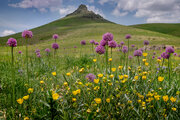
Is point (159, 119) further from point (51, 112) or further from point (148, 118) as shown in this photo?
point (51, 112)

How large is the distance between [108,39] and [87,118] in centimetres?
161

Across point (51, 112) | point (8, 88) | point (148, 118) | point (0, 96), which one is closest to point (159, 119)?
point (148, 118)

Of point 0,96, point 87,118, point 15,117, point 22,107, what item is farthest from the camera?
point 0,96

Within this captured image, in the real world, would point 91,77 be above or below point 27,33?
below

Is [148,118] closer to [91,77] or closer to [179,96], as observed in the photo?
[179,96]

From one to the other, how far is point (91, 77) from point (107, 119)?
104cm

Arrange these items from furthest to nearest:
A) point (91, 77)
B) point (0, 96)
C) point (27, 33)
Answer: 1. point (27, 33)
2. point (91, 77)
3. point (0, 96)

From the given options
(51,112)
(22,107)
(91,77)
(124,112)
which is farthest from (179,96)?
(22,107)

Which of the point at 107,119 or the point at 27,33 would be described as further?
the point at 27,33

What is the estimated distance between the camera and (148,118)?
1.59m

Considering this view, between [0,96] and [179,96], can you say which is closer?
[179,96]

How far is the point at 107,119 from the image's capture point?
1.57m

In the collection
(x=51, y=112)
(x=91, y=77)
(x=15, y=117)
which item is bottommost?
(x=15, y=117)

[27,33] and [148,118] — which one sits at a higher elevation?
[27,33]
